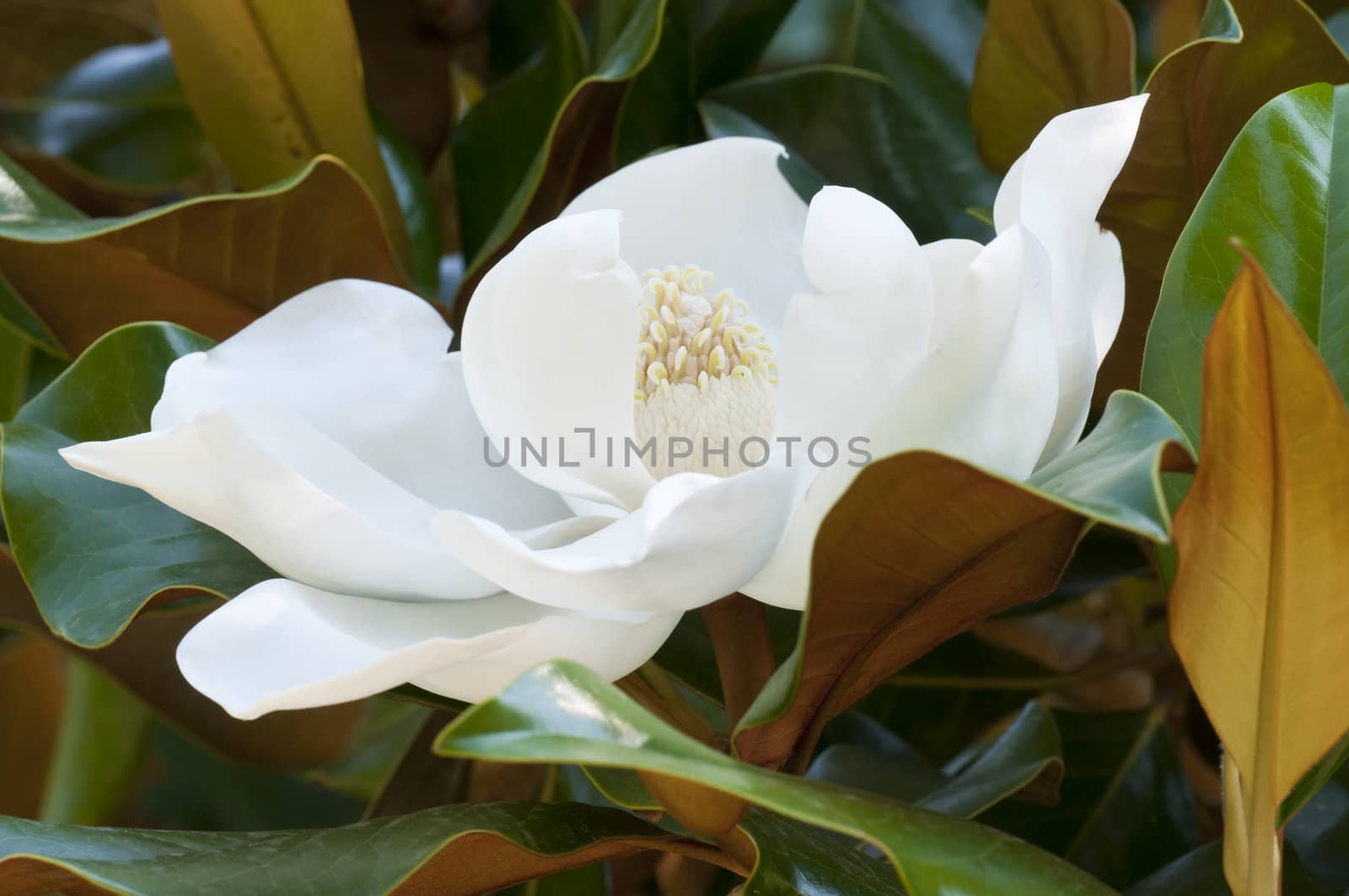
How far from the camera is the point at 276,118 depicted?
79cm

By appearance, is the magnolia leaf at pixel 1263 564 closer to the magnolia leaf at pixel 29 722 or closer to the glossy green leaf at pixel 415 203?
A: the glossy green leaf at pixel 415 203

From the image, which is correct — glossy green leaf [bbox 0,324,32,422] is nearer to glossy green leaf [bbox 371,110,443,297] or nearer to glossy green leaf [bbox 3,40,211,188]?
glossy green leaf [bbox 3,40,211,188]

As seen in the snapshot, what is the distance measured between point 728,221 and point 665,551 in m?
0.25

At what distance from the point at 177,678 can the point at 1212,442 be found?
0.81 m

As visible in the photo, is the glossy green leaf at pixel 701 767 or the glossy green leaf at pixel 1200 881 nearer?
the glossy green leaf at pixel 701 767

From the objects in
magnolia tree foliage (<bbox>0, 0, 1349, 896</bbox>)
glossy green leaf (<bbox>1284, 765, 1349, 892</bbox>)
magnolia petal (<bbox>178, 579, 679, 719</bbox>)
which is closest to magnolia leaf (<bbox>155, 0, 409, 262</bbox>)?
magnolia tree foliage (<bbox>0, 0, 1349, 896</bbox>)

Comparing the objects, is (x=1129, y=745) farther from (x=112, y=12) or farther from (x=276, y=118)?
(x=112, y=12)

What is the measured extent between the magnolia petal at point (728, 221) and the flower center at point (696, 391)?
0.06 meters

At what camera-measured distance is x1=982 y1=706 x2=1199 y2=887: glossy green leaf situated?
31.8 inches

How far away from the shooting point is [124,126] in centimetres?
106

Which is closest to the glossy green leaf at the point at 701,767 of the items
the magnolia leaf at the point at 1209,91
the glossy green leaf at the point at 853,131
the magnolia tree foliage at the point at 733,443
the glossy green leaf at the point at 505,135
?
the magnolia tree foliage at the point at 733,443

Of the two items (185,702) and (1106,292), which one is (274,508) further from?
(185,702)

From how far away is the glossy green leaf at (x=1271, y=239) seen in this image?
494mm

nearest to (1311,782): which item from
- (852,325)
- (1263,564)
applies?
(1263,564)
